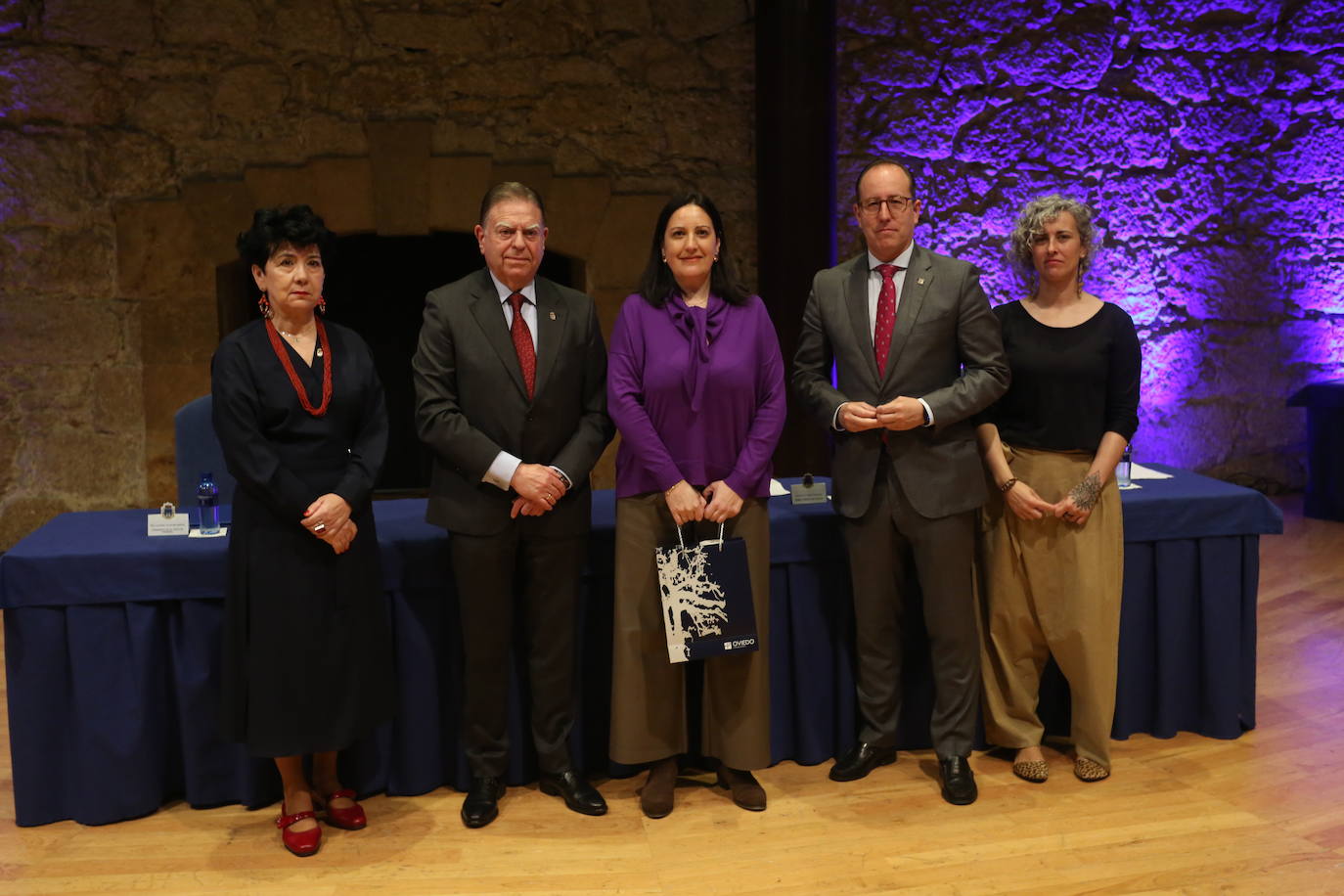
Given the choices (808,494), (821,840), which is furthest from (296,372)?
(821,840)

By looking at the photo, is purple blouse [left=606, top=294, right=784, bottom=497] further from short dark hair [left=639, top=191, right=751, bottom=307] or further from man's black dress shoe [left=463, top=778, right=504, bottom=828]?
man's black dress shoe [left=463, top=778, right=504, bottom=828]

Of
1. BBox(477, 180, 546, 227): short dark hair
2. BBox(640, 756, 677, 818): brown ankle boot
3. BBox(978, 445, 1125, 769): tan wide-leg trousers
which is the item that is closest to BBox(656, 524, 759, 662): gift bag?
BBox(640, 756, 677, 818): brown ankle boot

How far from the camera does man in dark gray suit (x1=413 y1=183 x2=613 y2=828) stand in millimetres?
2703

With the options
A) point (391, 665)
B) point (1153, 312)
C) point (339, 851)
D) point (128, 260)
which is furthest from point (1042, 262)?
point (128, 260)

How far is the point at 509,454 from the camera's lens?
2.70 metres

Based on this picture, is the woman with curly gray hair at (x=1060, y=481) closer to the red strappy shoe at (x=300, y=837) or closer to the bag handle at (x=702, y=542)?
the bag handle at (x=702, y=542)

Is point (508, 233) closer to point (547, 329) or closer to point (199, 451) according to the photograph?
point (547, 329)

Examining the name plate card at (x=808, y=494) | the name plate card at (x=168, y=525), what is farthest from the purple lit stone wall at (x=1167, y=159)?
the name plate card at (x=168, y=525)

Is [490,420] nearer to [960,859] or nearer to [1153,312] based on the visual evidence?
[960,859]

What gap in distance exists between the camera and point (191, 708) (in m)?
2.84

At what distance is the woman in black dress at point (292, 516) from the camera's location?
253cm

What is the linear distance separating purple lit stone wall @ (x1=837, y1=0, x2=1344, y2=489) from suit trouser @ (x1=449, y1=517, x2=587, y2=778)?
11.0 feet

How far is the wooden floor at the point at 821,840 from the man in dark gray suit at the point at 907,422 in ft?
0.84

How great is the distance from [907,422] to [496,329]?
1.03 metres
